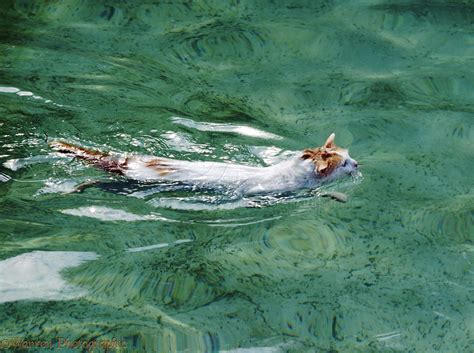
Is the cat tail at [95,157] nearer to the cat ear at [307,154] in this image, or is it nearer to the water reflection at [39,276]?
the water reflection at [39,276]

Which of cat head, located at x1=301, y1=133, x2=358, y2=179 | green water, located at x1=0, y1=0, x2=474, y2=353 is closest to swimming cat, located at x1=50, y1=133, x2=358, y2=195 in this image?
cat head, located at x1=301, y1=133, x2=358, y2=179

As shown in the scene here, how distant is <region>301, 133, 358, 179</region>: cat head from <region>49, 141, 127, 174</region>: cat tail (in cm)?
130

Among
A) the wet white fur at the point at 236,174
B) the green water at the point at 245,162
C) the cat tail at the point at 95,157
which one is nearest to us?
the green water at the point at 245,162

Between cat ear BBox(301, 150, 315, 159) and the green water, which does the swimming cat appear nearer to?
cat ear BBox(301, 150, 315, 159)

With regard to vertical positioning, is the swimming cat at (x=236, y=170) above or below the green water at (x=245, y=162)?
above

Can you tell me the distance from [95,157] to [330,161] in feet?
5.52

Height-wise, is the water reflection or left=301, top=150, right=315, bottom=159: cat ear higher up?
left=301, top=150, right=315, bottom=159: cat ear

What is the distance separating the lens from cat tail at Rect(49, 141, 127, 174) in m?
5.74

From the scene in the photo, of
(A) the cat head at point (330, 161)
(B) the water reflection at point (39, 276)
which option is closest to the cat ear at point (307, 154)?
(A) the cat head at point (330, 161)

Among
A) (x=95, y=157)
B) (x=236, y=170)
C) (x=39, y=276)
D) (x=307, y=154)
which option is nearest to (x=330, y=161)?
(x=307, y=154)

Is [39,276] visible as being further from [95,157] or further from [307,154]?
[307,154]

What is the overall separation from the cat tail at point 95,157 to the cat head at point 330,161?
1304mm

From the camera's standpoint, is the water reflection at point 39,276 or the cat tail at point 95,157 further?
the cat tail at point 95,157

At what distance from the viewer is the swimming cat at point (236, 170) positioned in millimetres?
5629
